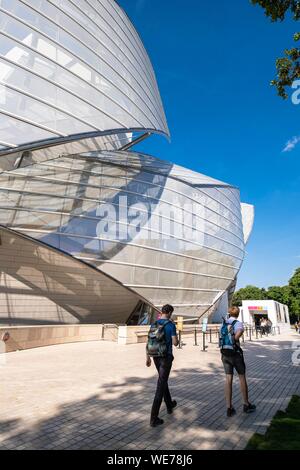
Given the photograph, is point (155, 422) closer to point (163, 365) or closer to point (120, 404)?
point (163, 365)

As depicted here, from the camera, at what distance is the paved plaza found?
13.2 feet

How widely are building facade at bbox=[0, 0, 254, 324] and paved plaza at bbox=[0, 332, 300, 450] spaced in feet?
25.3

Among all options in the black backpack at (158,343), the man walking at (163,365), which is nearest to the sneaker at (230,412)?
the man walking at (163,365)

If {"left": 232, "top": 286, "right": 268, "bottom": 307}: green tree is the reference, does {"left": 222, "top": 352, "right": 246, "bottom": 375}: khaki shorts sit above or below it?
below

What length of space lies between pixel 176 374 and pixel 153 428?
463 cm

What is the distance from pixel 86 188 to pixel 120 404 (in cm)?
1465

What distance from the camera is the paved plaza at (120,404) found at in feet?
13.2

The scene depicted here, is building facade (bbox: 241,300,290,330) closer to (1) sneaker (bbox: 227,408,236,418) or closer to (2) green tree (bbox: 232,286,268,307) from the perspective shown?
(1) sneaker (bbox: 227,408,236,418)

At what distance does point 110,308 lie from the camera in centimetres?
2283

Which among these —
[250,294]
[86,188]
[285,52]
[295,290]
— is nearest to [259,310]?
[295,290]

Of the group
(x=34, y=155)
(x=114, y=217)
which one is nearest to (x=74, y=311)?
(x=114, y=217)

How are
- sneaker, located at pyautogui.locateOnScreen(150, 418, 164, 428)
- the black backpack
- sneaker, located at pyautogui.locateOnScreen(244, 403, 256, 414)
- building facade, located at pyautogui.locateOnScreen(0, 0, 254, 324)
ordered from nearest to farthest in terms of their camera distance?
sneaker, located at pyautogui.locateOnScreen(150, 418, 164, 428) → the black backpack → sneaker, located at pyautogui.locateOnScreen(244, 403, 256, 414) → building facade, located at pyautogui.locateOnScreen(0, 0, 254, 324)

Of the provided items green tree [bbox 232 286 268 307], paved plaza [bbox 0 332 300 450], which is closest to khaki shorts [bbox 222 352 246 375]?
paved plaza [bbox 0 332 300 450]

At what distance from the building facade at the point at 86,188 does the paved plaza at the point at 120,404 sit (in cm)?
771
